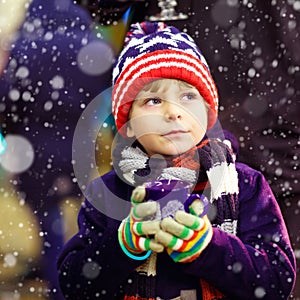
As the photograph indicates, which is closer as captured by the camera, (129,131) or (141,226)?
(141,226)

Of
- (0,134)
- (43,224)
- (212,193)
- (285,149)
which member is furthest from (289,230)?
(0,134)

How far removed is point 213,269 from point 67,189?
0.62 meters

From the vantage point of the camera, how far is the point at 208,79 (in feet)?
4.01

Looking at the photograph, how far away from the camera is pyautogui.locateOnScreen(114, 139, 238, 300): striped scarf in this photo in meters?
1.13

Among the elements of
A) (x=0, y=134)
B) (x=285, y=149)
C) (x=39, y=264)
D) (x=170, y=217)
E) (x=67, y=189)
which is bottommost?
(x=39, y=264)

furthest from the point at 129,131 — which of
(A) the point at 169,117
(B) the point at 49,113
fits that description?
(B) the point at 49,113

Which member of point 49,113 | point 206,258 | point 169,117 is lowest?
point 49,113

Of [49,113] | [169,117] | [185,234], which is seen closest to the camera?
[185,234]

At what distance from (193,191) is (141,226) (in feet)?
0.60

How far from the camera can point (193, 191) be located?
1.16m

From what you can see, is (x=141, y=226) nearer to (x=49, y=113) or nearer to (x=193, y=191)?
(x=193, y=191)

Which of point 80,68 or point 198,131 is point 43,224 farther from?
point 198,131

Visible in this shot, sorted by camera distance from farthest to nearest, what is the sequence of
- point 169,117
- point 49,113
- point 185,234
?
point 49,113, point 169,117, point 185,234

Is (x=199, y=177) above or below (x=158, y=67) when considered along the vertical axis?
below
